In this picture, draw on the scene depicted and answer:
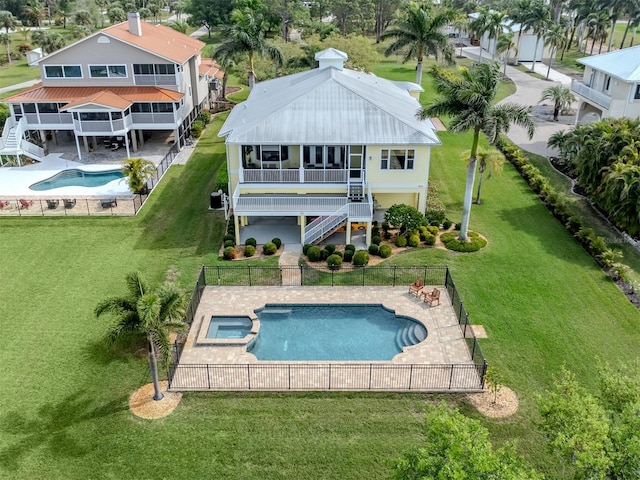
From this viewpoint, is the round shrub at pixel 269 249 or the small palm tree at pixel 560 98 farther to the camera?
the small palm tree at pixel 560 98

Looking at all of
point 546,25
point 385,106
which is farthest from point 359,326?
point 546,25

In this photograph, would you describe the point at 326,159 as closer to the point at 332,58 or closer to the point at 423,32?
the point at 332,58

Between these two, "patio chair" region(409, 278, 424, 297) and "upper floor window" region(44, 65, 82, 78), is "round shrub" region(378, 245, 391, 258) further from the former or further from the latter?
A: "upper floor window" region(44, 65, 82, 78)

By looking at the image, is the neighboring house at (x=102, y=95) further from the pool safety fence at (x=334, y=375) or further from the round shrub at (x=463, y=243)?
the pool safety fence at (x=334, y=375)

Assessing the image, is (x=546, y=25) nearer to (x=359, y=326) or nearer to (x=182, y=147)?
(x=182, y=147)

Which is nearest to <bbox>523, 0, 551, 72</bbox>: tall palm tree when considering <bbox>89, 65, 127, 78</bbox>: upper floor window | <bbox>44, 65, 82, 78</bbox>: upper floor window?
<bbox>89, 65, 127, 78</bbox>: upper floor window

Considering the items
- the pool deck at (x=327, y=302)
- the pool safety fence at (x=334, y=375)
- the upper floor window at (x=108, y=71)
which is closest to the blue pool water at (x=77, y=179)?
the upper floor window at (x=108, y=71)
